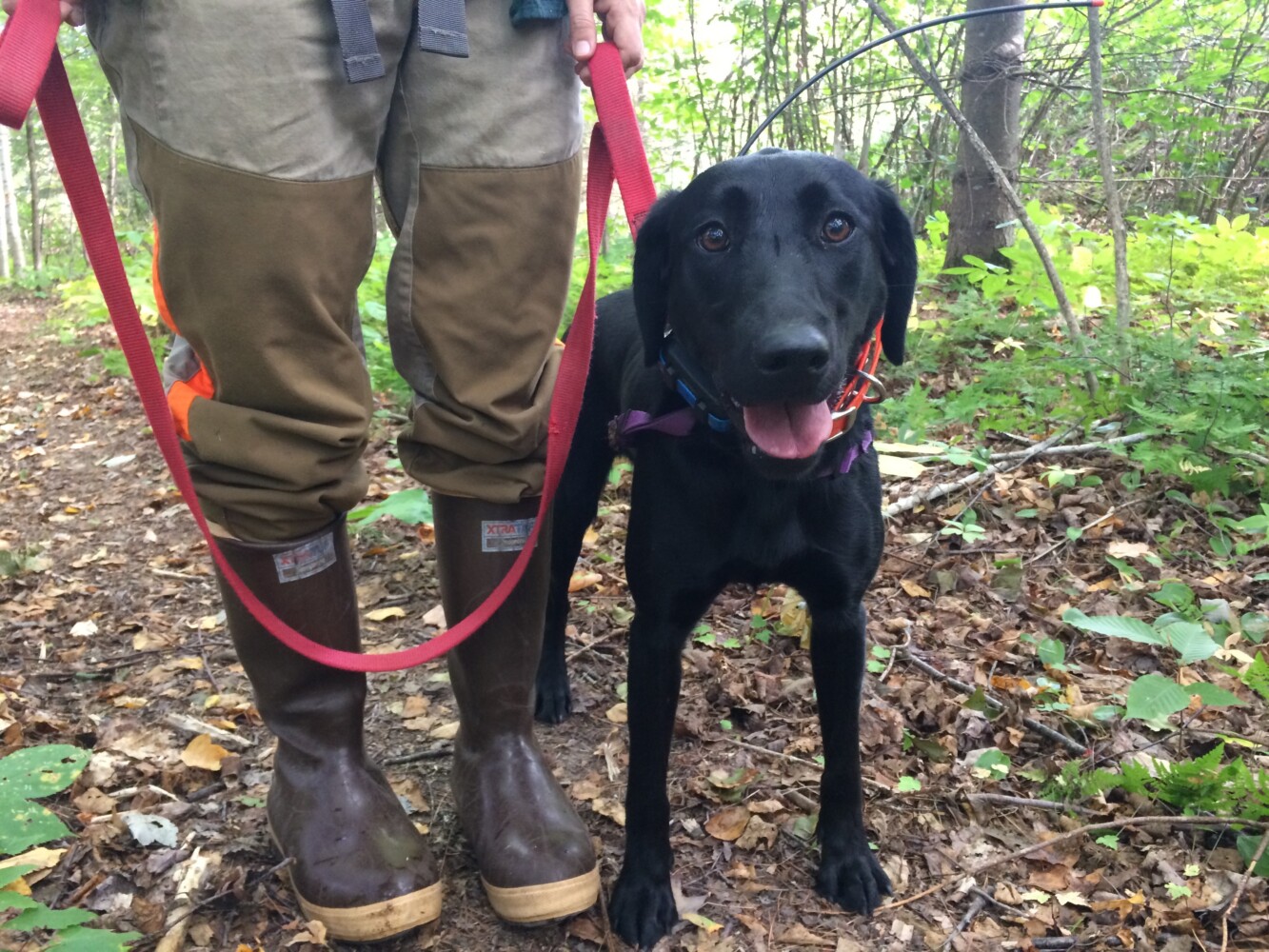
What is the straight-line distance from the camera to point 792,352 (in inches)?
66.5

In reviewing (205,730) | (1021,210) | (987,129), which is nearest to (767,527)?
(205,730)

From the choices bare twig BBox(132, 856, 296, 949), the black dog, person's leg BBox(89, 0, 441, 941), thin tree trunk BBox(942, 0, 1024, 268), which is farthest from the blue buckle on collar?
thin tree trunk BBox(942, 0, 1024, 268)

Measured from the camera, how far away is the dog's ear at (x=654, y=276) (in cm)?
214

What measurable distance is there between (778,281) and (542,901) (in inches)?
51.2

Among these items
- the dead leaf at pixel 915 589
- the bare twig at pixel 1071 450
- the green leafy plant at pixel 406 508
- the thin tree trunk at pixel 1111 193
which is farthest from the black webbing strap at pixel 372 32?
the thin tree trunk at pixel 1111 193

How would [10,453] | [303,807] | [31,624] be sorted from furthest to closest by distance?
[10,453]
[31,624]
[303,807]

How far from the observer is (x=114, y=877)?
194cm

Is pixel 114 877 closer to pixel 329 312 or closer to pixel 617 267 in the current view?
pixel 329 312

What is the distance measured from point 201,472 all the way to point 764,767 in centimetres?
154

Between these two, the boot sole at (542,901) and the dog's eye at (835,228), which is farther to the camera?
the dog's eye at (835,228)

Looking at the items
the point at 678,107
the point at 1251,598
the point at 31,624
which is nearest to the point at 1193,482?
the point at 1251,598

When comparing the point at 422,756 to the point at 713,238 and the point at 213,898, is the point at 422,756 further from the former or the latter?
the point at 713,238

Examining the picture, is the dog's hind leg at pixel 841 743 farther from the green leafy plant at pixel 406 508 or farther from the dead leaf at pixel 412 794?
the green leafy plant at pixel 406 508

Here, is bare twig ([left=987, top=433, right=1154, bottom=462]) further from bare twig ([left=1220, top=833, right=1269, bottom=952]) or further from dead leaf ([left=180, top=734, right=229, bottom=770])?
dead leaf ([left=180, top=734, right=229, bottom=770])
